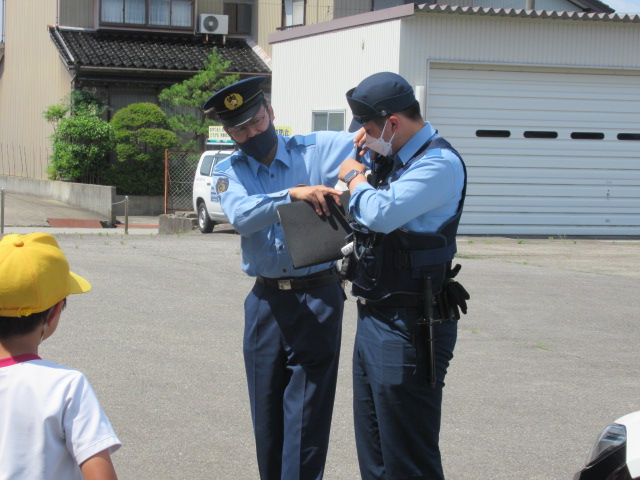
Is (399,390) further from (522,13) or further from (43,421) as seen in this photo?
(522,13)

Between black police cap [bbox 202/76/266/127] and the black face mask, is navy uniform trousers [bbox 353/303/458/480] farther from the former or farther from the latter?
black police cap [bbox 202/76/266/127]

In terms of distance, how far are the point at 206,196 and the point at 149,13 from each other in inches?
474

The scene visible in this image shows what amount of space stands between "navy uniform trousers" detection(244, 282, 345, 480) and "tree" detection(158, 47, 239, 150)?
71.1 ft

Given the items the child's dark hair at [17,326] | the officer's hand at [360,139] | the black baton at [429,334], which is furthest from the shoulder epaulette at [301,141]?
the child's dark hair at [17,326]

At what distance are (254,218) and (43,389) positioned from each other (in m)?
1.59

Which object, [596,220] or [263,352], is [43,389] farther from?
[596,220]

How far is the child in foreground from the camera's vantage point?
2361mm

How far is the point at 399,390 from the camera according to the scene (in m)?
3.47

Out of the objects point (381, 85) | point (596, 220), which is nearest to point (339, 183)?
point (381, 85)

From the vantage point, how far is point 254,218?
151 inches

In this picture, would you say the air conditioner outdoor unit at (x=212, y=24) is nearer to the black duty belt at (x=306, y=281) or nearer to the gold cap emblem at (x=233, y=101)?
the gold cap emblem at (x=233, y=101)

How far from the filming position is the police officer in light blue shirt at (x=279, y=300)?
3928 millimetres

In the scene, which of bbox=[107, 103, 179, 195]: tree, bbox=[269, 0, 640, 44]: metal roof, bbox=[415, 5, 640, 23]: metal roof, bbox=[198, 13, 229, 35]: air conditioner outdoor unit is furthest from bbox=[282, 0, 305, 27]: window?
bbox=[415, 5, 640, 23]: metal roof

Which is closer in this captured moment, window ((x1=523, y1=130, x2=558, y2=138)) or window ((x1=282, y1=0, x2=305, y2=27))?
window ((x1=523, y1=130, x2=558, y2=138))
